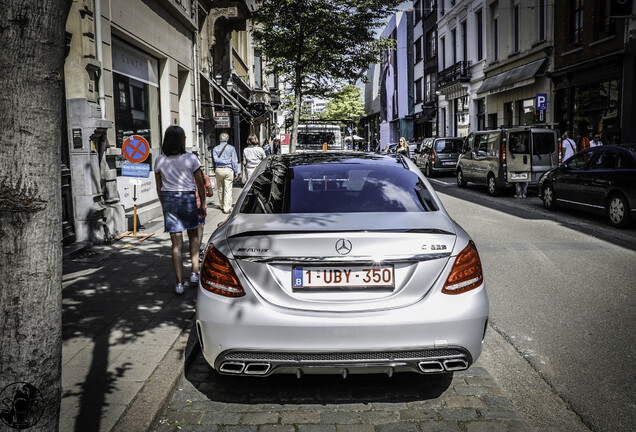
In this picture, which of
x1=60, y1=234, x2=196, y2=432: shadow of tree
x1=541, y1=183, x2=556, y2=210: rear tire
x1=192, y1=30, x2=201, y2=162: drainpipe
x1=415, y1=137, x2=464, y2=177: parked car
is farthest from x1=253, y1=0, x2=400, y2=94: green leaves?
x1=60, y1=234, x2=196, y2=432: shadow of tree

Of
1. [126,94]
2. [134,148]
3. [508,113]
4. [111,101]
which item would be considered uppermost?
[508,113]

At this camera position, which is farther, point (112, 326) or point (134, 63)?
point (134, 63)

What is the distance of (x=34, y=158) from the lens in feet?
7.05

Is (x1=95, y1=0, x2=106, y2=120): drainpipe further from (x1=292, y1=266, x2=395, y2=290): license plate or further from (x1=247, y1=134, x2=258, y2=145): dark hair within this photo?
(x1=292, y1=266, x2=395, y2=290): license plate

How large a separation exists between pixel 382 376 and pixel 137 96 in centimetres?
1069

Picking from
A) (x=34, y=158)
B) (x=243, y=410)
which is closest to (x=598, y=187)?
(x=243, y=410)

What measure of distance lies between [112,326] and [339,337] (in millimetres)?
2660

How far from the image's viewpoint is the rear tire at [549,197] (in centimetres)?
1363

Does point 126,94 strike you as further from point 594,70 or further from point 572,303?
point 594,70

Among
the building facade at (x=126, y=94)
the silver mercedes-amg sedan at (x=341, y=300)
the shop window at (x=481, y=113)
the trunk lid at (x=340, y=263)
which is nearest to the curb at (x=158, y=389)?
the silver mercedes-amg sedan at (x=341, y=300)

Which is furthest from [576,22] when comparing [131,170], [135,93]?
[131,170]

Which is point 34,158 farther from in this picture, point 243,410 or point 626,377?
point 626,377

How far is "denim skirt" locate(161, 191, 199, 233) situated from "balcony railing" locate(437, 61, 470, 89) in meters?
33.3

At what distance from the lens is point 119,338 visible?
4785 mm
